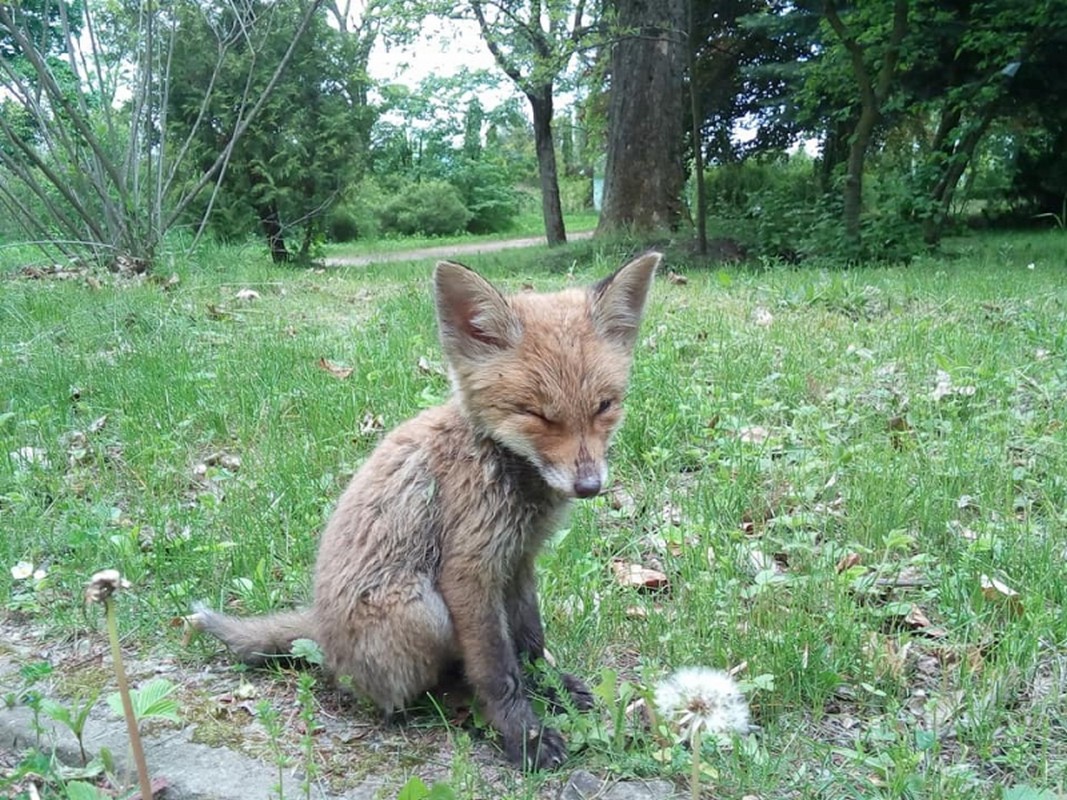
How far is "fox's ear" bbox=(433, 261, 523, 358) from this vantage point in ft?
8.09

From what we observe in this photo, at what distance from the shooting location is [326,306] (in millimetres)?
8055

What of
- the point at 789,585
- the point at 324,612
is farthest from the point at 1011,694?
the point at 324,612

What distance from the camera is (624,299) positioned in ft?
8.77

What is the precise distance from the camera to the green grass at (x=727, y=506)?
2260 mm

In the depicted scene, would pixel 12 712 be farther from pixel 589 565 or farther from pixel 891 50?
pixel 891 50

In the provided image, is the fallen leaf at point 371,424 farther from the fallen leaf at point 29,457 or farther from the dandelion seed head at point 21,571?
the dandelion seed head at point 21,571

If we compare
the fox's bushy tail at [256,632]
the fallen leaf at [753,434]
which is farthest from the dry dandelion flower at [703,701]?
the fallen leaf at [753,434]

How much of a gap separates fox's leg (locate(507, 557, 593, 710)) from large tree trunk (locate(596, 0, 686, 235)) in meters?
11.2

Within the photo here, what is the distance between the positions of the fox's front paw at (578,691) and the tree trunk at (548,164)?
14.7m

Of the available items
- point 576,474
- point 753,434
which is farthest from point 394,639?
point 753,434

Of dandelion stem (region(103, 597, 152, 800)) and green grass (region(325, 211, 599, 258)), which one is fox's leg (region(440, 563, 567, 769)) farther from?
green grass (region(325, 211, 599, 258))

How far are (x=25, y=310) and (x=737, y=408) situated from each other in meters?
6.16

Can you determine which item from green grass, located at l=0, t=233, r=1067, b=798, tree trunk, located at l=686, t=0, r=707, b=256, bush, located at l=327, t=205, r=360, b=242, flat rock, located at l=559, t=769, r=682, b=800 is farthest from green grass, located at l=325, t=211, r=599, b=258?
flat rock, located at l=559, t=769, r=682, b=800

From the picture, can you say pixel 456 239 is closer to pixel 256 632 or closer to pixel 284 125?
pixel 284 125
